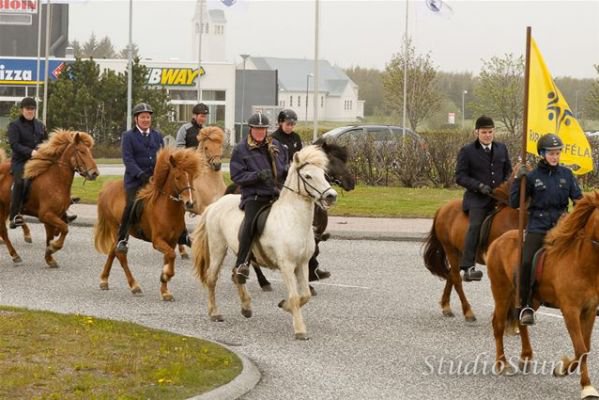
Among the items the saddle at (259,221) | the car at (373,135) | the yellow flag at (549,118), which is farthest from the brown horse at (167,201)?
the car at (373,135)

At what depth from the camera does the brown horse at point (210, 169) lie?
63.2 feet

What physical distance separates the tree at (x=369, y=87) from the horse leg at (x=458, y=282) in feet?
482

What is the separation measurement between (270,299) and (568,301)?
20.2 ft

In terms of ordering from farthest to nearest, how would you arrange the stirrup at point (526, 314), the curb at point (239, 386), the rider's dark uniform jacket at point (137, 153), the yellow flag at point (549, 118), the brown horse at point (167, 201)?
the rider's dark uniform jacket at point (137, 153) < the brown horse at point (167, 201) < the yellow flag at point (549, 118) < the stirrup at point (526, 314) < the curb at point (239, 386)

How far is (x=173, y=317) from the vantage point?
14.0m

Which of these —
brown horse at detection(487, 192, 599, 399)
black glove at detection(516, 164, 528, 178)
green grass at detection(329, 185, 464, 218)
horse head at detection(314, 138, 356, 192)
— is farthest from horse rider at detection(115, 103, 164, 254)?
green grass at detection(329, 185, 464, 218)

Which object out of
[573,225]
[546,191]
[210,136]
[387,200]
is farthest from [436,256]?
[387,200]

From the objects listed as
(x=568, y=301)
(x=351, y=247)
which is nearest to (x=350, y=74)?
(x=351, y=247)

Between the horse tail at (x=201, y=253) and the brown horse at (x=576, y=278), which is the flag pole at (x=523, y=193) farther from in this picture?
the horse tail at (x=201, y=253)

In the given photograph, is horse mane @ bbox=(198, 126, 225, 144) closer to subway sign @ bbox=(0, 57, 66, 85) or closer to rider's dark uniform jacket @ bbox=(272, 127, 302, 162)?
rider's dark uniform jacket @ bbox=(272, 127, 302, 162)

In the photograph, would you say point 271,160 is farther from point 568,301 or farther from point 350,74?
point 350,74

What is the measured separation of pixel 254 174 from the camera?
43.7 ft

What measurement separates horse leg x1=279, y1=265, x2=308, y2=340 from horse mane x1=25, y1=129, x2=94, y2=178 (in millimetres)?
6849

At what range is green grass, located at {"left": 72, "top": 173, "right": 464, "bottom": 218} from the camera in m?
26.9
